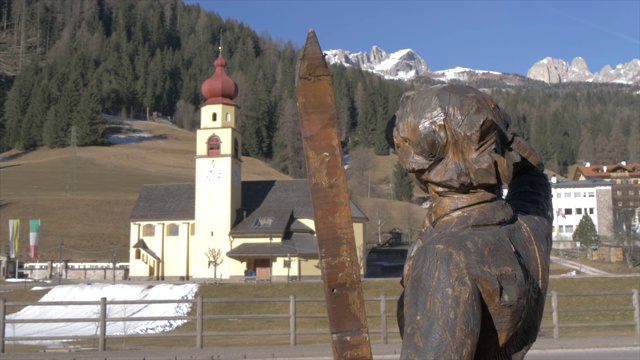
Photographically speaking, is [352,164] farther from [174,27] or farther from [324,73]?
[324,73]

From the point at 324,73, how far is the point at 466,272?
75 cm

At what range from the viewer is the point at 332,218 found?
1771mm

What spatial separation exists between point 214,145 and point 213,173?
263 cm

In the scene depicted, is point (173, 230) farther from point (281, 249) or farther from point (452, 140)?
point (452, 140)

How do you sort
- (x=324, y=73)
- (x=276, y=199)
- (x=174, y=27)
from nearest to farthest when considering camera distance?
(x=324, y=73)
(x=276, y=199)
(x=174, y=27)

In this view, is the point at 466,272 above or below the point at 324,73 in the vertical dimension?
below


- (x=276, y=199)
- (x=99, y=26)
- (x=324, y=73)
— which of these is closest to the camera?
(x=324, y=73)

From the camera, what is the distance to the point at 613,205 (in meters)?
89.2

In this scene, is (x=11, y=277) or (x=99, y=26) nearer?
(x=11, y=277)

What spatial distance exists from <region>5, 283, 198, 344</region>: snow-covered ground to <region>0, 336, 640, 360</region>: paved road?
2.53 meters

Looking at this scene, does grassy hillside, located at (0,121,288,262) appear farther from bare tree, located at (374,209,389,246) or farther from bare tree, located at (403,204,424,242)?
bare tree, located at (403,204,424,242)

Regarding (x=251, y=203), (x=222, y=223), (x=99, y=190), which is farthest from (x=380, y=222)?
(x=99, y=190)

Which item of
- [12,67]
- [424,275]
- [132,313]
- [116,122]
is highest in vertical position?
[12,67]

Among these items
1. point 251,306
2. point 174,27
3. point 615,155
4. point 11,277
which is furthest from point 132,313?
point 174,27
